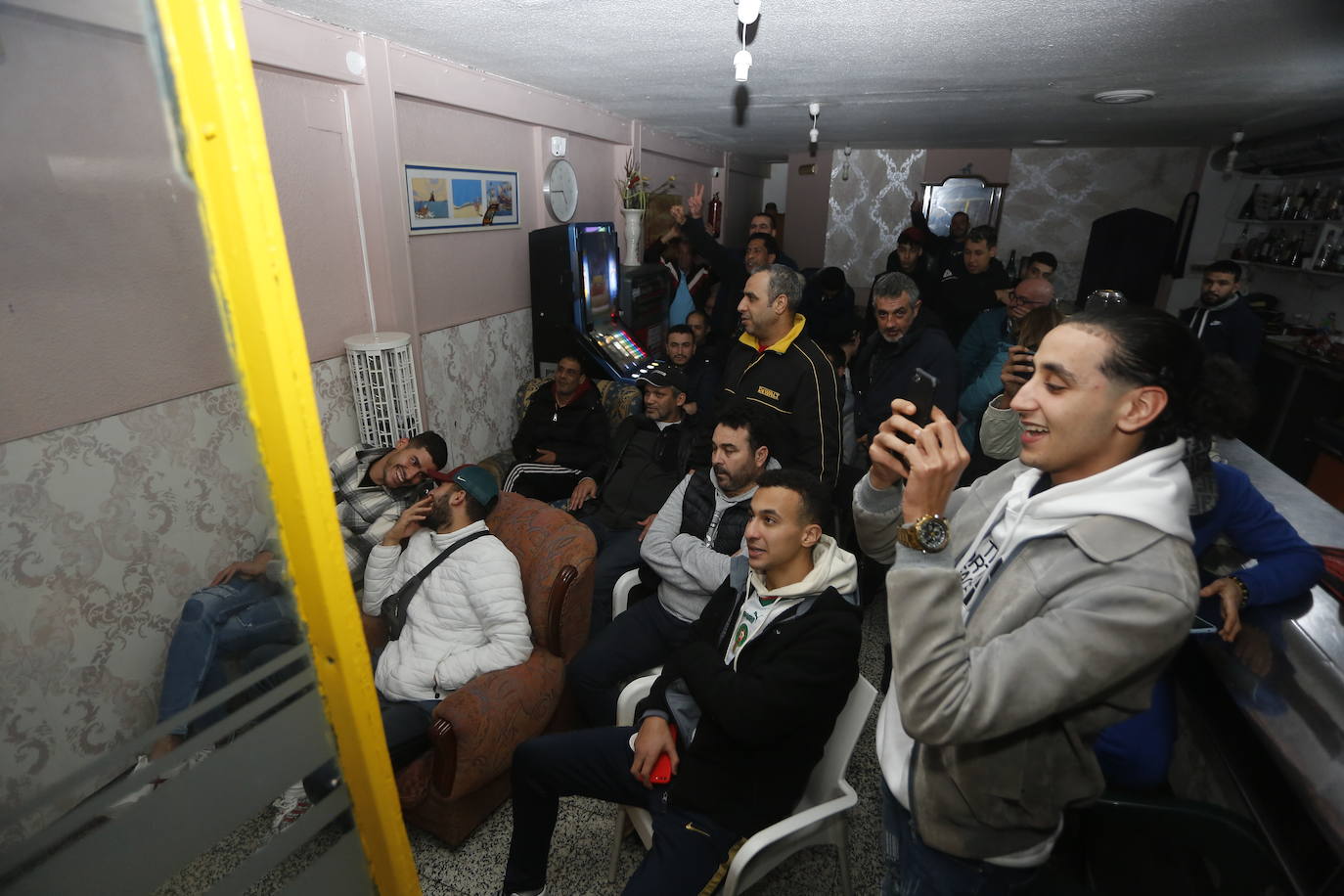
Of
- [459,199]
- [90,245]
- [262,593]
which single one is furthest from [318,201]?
[262,593]

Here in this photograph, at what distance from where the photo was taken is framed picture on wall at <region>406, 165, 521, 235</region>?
3.16 metres

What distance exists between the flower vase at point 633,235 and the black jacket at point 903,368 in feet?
7.94

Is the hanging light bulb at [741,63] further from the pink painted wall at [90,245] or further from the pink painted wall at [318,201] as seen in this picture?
the pink painted wall at [90,245]

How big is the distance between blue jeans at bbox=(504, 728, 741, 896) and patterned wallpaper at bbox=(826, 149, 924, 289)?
7574 mm

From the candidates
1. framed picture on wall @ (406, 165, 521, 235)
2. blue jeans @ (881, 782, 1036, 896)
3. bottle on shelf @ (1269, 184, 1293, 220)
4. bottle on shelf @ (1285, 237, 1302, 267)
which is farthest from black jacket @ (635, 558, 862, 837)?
bottle on shelf @ (1269, 184, 1293, 220)

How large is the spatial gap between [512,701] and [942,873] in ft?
4.18


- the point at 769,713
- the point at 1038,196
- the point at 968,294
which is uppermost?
the point at 1038,196

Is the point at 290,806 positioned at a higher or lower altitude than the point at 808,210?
lower

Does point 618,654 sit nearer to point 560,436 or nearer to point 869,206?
point 560,436

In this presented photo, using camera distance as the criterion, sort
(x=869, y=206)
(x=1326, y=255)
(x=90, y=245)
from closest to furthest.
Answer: (x=90, y=245) < (x=1326, y=255) < (x=869, y=206)

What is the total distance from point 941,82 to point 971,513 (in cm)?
279

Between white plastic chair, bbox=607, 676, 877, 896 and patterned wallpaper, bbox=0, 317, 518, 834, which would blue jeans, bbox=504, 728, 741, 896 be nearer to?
white plastic chair, bbox=607, 676, 877, 896

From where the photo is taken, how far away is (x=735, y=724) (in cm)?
155

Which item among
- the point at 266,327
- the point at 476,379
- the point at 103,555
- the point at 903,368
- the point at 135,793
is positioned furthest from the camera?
the point at 476,379
